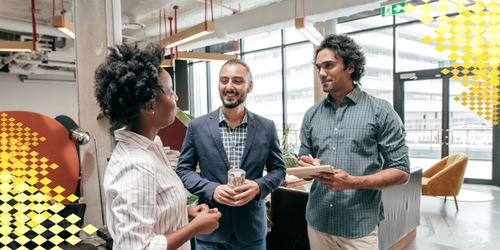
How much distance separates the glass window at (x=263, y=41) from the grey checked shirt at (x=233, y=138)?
7.16 metres

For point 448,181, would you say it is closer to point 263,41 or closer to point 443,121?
point 443,121

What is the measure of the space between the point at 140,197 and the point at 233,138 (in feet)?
2.73

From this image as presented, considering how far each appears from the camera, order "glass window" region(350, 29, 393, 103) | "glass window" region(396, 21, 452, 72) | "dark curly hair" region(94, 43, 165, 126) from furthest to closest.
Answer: "glass window" region(350, 29, 393, 103) → "glass window" region(396, 21, 452, 72) → "dark curly hair" region(94, 43, 165, 126)

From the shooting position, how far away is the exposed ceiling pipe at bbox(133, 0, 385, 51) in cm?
532

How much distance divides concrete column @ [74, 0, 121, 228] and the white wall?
8.77 metres

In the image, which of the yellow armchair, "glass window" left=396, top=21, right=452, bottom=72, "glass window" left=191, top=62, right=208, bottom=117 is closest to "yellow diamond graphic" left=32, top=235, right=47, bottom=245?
the yellow armchair

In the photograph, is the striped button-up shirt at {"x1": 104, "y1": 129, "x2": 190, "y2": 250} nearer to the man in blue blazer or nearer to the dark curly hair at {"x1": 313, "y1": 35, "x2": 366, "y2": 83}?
the man in blue blazer

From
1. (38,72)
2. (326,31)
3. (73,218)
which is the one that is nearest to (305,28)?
(326,31)

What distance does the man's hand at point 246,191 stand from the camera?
1310 mm

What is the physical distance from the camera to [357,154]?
150 cm

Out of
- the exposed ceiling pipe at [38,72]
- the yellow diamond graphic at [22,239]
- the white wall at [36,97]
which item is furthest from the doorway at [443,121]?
the exposed ceiling pipe at [38,72]

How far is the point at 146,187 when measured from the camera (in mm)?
874

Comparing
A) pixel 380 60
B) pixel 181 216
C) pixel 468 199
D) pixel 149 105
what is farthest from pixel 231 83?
pixel 380 60

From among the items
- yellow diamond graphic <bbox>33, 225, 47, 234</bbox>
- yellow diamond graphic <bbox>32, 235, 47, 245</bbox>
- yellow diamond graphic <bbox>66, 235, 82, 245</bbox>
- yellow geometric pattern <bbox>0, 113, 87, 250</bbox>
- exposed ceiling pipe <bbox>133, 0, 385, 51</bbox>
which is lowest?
yellow diamond graphic <bbox>66, 235, 82, 245</bbox>
